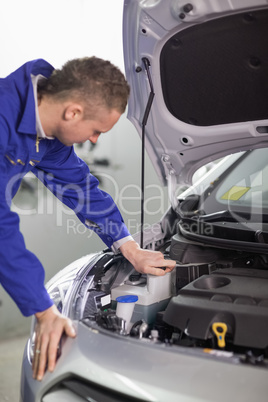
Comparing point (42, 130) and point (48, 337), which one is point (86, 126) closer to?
point (42, 130)

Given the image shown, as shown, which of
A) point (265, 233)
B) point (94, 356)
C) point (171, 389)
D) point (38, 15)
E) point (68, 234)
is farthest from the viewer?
point (68, 234)

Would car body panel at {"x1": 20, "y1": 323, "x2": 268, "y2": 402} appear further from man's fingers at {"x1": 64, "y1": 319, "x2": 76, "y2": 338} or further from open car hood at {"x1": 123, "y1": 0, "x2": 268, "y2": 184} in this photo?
open car hood at {"x1": 123, "y1": 0, "x2": 268, "y2": 184}

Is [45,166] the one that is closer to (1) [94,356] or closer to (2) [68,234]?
(1) [94,356]

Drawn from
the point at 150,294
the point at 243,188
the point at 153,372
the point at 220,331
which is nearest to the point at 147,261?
the point at 150,294

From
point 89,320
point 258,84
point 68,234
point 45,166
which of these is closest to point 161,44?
point 258,84

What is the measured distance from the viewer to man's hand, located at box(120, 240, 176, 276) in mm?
1678

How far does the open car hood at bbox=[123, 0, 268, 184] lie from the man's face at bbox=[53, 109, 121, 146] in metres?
0.42

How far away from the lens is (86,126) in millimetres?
1410

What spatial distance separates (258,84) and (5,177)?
947 mm

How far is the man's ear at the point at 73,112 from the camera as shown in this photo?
1.37 m

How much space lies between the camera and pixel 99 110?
1378 mm

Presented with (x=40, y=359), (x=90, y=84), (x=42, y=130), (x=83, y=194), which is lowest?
(x=40, y=359)

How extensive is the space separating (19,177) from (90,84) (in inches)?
18.1

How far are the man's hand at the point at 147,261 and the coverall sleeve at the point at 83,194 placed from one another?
81 mm
